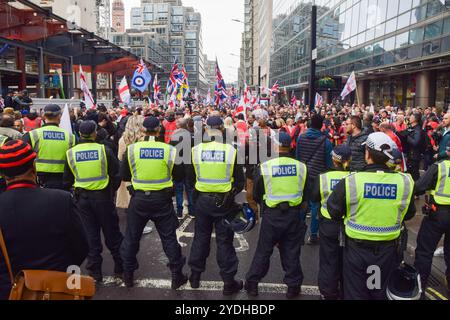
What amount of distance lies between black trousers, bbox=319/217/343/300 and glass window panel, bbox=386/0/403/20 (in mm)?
22431

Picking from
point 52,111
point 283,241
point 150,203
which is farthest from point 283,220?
point 52,111

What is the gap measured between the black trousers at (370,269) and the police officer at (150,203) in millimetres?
2190

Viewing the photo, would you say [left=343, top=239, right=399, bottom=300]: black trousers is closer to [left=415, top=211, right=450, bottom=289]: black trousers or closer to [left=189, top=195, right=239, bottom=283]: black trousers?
[left=415, top=211, right=450, bottom=289]: black trousers

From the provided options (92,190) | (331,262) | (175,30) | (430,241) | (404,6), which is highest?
(175,30)

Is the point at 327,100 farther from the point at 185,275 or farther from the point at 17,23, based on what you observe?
the point at 185,275

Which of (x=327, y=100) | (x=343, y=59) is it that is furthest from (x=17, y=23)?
(x=327, y=100)

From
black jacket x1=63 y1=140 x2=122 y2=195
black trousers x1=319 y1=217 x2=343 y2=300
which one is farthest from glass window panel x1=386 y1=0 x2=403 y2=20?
black jacket x1=63 y1=140 x2=122 y2=195

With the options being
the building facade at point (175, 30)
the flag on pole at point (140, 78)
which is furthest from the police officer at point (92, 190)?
the building facade at point (175, 30)

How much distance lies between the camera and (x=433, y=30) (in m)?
19.1

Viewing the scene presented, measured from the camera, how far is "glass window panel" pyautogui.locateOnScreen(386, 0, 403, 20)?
23125 mm

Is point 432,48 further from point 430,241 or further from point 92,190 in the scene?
point 92,190

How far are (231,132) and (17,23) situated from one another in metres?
13.8

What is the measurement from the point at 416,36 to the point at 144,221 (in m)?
20.3

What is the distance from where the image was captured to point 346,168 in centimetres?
485
